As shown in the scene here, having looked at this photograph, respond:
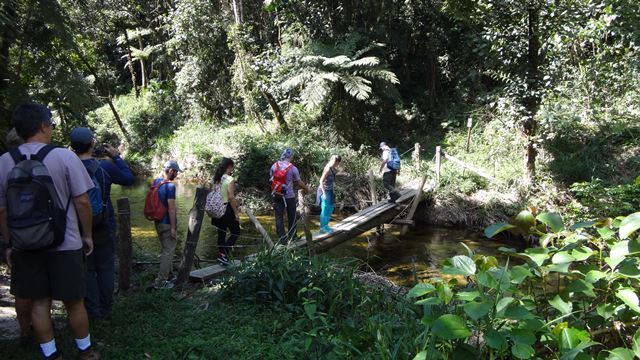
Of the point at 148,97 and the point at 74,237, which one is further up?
the point at 148,97

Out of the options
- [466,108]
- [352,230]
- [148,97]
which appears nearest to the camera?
[352,230]

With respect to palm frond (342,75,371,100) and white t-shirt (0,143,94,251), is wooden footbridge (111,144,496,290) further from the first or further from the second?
palm frond (342,75,371,100)

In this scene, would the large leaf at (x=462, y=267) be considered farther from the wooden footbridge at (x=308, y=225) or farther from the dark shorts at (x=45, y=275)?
the wooden footbridge at (x=308, y=225)

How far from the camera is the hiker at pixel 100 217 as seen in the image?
3652mm

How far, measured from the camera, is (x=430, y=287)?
1925 mm

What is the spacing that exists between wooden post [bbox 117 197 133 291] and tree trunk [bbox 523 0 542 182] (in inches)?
336

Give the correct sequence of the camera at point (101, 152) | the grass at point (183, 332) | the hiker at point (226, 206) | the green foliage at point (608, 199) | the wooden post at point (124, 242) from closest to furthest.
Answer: the grass at point (183, 332)
the camera at point (101, 152)
the wooden post at point (124, 242)
the hiker at point (226, 206)
the green foliage at point (608, 199)

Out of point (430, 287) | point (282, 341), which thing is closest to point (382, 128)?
point (282, 341)

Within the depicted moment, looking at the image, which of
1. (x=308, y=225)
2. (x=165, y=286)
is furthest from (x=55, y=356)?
(x=308, y=225)

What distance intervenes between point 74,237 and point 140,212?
9.08 metres

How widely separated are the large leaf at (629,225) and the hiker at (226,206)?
4.36 m

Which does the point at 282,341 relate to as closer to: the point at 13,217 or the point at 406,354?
the point at 406,354

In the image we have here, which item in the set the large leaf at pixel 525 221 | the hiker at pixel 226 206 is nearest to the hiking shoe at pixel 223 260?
the hiker at pixel 226 206

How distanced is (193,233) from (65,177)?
6.74 ft
